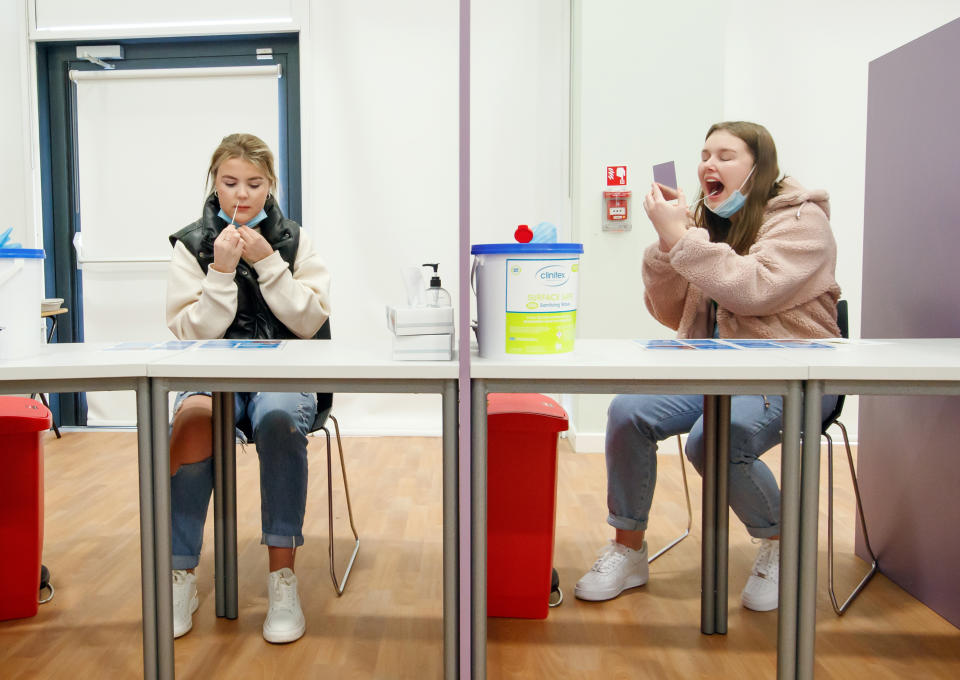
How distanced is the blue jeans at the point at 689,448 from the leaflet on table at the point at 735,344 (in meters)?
→ 0.15

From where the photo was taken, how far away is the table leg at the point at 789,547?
1.19m

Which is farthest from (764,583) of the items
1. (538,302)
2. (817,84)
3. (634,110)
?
(817,84)

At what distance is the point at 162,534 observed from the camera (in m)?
1.25

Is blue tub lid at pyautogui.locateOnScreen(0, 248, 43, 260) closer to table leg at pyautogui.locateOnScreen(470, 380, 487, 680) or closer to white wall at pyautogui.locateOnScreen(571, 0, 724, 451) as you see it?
table leg at pyautogui.locateOnScreen(470, 380, 487, 680)

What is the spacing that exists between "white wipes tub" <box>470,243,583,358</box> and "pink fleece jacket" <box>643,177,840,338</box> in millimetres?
453

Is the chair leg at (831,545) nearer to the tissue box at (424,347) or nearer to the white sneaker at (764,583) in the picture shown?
the white sneaker at (764,583)

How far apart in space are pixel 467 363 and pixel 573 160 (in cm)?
241

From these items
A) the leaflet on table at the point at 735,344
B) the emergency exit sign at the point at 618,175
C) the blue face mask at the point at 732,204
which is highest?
the emergency exit sign at the point at 618,175

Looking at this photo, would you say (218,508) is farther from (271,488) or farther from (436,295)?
(436,295)

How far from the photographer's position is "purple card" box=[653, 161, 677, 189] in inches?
60.9

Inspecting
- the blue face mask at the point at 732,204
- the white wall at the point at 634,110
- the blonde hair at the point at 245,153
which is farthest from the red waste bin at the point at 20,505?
the white wall at the point at 634,110

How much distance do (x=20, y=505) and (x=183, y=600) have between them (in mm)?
386

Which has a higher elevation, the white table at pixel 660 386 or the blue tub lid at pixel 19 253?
the blue tub lid at pixel 19 253

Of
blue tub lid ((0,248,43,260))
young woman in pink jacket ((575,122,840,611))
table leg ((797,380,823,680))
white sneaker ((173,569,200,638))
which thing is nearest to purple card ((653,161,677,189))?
young woman in pink jacket ((575,122,840,611))
